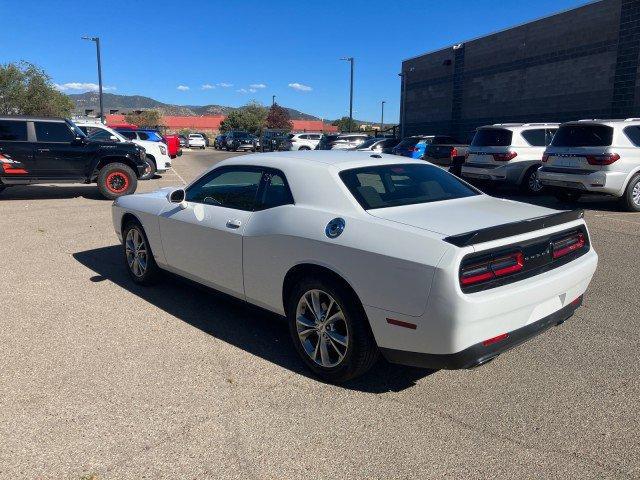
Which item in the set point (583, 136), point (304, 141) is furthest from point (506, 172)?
point (304, 141)

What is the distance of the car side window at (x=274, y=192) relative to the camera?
13.0 ft

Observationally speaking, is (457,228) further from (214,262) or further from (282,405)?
(214,262)

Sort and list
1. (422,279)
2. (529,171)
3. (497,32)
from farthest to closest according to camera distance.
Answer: (497,32) → (529,171) → (422,279)

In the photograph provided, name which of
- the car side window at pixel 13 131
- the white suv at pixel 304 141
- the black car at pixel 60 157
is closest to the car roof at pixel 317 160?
the black car at pixel 60 157

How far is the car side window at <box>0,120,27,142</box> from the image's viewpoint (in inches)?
472

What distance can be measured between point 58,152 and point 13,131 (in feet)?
Answer: 3.34

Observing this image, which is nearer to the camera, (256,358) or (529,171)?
(256,358)

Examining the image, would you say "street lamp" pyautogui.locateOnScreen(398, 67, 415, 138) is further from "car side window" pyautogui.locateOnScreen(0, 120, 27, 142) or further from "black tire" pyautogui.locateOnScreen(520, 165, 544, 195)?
"car side window" pyautogui.locateOnScreen(0, 120, 27, 142)

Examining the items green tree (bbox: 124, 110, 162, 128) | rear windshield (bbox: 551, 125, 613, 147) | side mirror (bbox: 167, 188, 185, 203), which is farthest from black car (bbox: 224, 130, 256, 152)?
side mirror (bbox: 167, 188, 185, 203)

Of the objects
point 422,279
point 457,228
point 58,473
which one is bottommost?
point 58,473

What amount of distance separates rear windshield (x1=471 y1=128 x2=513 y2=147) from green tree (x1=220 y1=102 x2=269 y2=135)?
227ft

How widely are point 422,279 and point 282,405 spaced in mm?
1180

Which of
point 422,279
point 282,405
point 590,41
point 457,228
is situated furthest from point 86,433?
point 590,41

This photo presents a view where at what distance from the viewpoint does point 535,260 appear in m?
3.29
